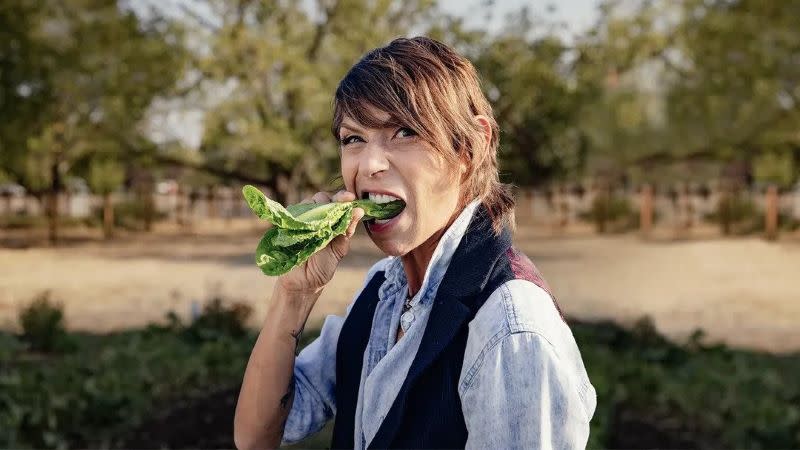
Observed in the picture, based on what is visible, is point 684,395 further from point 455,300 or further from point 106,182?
point 106,182

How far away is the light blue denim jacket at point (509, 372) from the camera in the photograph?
1.60m

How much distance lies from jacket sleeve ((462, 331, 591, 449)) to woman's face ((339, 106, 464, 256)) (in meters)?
0.34

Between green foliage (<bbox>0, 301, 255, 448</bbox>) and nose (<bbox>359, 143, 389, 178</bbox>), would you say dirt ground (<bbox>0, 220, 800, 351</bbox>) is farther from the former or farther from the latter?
nose (<bbox>359, 143, 389, 178</bbox>)

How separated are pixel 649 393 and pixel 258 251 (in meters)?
5.23

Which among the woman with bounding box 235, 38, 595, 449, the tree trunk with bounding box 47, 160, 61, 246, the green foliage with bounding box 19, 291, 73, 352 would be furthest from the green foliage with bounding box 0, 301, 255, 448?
the tree trunk with bounding box 47, 160, 61, 246

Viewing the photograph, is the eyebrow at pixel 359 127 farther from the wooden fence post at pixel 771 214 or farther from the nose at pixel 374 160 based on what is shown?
the wooden fence post at pixel 771 214

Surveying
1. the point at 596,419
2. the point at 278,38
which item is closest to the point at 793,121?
the point at 278,38

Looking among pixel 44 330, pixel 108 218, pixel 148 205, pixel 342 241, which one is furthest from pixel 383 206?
pixel 148 205

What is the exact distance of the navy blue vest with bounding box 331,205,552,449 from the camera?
67.6 inches

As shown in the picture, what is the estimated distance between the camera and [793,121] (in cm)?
1833

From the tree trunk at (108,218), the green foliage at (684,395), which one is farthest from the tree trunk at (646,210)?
the tree trunk at (108,218)

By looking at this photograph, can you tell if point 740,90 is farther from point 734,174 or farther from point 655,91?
point 734,174

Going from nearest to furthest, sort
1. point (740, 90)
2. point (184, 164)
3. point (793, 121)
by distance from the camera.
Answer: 1. point (740, 90)
2. point (793, 121)
3. point (184, 164)

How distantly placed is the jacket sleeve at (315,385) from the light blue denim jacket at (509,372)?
12.5 inches
